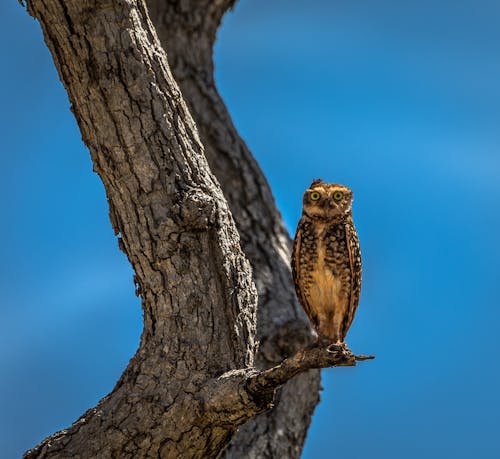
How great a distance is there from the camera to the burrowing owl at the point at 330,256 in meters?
5.82

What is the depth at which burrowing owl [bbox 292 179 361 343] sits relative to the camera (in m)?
5.82

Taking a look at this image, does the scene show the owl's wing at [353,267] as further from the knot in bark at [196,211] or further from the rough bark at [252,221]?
the rough bark at [252,221]

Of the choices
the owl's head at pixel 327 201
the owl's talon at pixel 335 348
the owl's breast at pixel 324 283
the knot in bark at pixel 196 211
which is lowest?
the owl's talon at pixel 335 348

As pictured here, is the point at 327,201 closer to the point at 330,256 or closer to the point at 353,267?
the point at 330,256

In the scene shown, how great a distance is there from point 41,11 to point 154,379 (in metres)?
2.45

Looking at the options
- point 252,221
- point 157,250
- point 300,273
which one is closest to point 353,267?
point 300,273

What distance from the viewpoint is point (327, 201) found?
5.79m

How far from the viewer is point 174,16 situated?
917 centimetres

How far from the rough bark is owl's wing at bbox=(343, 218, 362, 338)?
1.80 m

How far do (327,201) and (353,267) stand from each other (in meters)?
0.48

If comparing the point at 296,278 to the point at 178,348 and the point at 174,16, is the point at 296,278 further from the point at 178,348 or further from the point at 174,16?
the point at 174,16

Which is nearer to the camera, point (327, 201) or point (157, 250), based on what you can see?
point (157, 250)

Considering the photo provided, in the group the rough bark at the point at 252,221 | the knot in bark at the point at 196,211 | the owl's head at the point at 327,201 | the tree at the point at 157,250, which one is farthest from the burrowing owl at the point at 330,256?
the rough bark at the point at 252,221

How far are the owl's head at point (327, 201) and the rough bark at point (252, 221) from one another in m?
2.07
